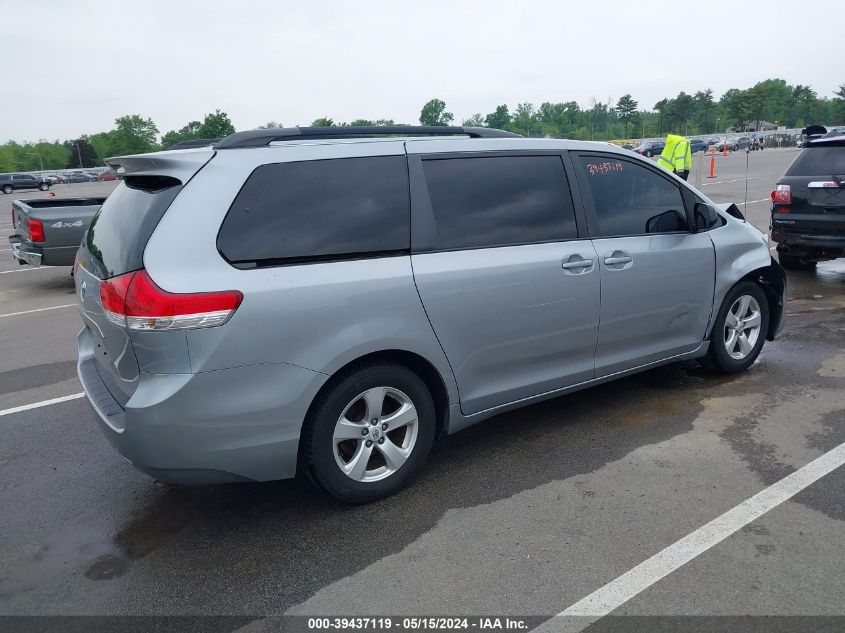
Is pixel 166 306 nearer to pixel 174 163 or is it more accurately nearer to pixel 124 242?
pixel 124 242

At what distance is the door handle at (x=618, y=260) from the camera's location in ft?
14.0

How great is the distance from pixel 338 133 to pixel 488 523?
2173mm

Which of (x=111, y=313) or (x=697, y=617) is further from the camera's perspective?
(x=111, y=313)

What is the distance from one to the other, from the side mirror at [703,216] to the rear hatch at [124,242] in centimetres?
328

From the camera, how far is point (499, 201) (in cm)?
396

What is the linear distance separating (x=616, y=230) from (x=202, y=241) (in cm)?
257

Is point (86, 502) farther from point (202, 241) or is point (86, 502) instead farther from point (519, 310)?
point (519, 310)

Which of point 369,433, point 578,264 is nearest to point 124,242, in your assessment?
point 369,433

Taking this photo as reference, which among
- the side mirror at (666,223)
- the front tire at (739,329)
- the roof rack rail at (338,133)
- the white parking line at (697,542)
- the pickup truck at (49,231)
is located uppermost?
the roof rack rail at (338,133)

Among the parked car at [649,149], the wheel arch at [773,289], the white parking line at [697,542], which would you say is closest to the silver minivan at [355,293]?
the wheel arch at [773,289]

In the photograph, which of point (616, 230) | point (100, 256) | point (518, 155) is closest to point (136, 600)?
point (100, 256)

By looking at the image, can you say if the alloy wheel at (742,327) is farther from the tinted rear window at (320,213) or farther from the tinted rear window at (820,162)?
the tinted rear window at (820,162)

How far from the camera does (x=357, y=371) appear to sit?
11.1ft

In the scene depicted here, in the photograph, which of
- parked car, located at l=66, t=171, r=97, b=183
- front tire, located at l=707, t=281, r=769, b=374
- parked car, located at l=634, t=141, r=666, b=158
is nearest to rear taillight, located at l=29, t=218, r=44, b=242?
front tire, located at l=707, t=281, r=769, b=374
